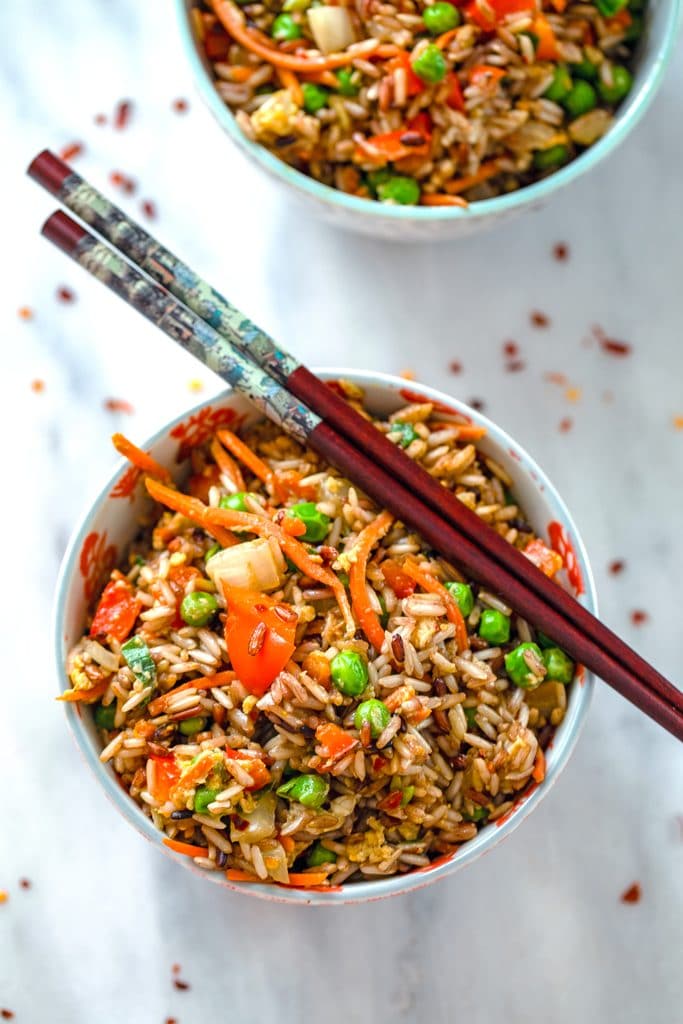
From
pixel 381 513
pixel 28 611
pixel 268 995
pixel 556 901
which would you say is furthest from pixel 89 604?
pixel 556 901

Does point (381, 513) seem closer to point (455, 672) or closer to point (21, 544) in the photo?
point (455, 672)

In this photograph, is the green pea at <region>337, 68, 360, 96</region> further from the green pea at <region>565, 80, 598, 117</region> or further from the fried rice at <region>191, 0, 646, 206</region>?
the green pea at <region>565, 80, 598, 117</region>

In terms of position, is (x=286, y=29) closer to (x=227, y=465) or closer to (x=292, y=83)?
(x=292, y=83)

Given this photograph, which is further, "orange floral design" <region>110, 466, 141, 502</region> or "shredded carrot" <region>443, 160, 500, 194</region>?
"shredded carrot" <region>443, 160, 500, 194</region>

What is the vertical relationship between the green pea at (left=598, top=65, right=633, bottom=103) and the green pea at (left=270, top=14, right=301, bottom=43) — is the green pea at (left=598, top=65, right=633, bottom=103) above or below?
below

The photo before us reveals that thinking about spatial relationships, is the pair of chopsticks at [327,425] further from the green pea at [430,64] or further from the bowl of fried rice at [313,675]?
the green pea at [430,64]

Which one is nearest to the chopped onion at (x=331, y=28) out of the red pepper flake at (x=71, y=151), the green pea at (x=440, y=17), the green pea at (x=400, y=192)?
the green pea at (x=440, y=17)

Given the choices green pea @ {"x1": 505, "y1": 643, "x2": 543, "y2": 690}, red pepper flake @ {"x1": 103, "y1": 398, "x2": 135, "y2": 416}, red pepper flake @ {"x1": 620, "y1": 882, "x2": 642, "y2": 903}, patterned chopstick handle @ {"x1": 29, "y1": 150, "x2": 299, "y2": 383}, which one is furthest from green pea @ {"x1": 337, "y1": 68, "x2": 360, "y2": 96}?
red pepper flake @ {"x1": 620, "y1": 882, "x2": 642, "y2": 903}

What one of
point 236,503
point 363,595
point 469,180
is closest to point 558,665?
point 363,595
